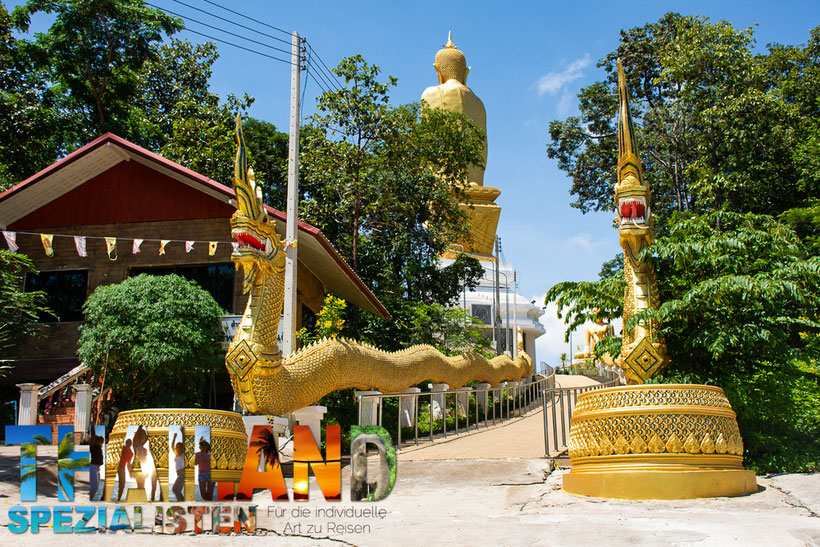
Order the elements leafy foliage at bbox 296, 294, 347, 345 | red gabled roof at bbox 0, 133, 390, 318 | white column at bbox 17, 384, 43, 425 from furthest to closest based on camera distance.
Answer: red gabled roof at bbox 0, 133, 390, 318 → leafy foliage at bbox 296, 294, 347, 345 → white column at bbox 17, 384, 43, 425

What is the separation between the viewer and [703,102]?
18.1m

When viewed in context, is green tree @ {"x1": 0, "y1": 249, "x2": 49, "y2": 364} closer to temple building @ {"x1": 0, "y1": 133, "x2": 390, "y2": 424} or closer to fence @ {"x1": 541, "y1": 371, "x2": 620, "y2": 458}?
temple building @ {"x1": 0, "y1": 133, "x2": 390, "y2": 424}

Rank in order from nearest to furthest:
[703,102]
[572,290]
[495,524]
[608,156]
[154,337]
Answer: [495,524]
[572,290]
[154,337]
[703,102]
[608,156]

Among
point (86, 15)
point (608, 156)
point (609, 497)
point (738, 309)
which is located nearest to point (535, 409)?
point (608, 156)

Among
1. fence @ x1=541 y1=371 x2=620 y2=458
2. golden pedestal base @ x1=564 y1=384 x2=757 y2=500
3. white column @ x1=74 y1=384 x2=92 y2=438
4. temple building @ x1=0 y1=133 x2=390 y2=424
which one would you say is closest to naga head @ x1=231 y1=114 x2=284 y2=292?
fence @ x1=541 y1=371 x2=620 y2=458

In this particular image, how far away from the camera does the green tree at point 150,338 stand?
12992 mm

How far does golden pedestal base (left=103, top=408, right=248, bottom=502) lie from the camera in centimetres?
679

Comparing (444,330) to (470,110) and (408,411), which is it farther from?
(470,110)

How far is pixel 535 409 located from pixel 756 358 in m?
11.3

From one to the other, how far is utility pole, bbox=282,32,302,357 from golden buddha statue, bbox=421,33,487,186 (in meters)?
22.9

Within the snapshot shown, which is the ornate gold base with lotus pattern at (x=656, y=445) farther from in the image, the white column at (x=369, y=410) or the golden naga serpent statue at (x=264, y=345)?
the white column at (x=369, y=410)

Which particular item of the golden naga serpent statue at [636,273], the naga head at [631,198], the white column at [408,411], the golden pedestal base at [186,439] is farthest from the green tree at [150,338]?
the naga head at [631,198]

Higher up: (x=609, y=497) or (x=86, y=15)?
(x=86, y=15)

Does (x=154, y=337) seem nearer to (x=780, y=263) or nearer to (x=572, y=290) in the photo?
(x=572, y=290)
